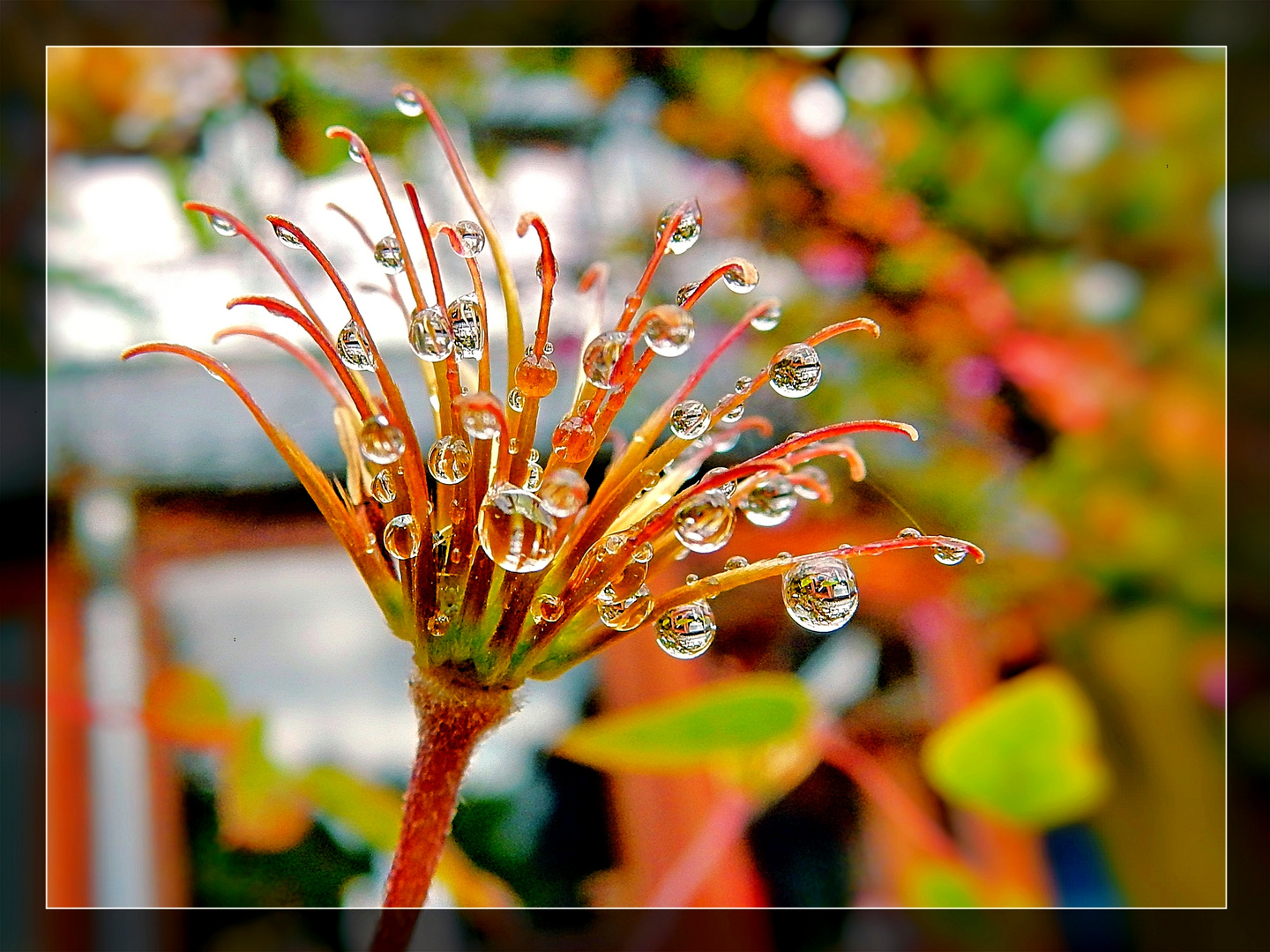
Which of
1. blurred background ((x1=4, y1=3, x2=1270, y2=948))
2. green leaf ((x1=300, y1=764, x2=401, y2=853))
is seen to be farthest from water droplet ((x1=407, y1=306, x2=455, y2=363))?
green leaf ((x1=300, y1=764, x2=401, y2=853))

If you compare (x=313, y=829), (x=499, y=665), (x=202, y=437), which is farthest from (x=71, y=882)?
(x=499, y=665)

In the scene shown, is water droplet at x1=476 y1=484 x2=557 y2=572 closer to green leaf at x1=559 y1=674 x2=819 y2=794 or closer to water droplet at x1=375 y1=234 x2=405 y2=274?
water droplet at x1=375 y1=234 x2=405 y2=274

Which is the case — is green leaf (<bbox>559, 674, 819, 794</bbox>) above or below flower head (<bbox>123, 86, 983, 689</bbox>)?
below

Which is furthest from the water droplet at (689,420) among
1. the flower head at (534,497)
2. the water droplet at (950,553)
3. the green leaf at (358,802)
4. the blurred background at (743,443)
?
the green leaf at (358,802)

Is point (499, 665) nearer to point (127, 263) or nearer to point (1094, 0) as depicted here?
point (127, 263)

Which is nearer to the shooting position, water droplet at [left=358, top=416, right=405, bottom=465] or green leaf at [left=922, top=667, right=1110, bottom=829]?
water droplet at [left=358, top=416, right=405, bottom=465]

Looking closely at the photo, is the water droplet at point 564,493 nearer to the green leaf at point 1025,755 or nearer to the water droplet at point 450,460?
the water droplet at point 450,460
